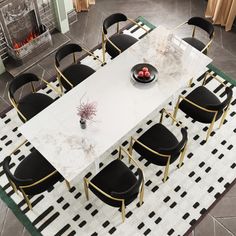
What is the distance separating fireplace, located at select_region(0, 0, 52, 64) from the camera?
4.91 metres

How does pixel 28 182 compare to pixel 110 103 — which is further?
pixel 110 103

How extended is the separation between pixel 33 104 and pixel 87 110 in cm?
87

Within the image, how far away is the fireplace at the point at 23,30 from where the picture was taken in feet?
16.1

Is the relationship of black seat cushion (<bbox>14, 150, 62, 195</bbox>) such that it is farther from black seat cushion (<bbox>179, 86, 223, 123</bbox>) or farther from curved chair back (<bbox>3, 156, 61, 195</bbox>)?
black seat cushion (<bbox>179, 86, 223, 123</bbox>)

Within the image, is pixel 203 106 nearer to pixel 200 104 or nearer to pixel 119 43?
pixel 200 104

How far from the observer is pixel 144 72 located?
4.32 m

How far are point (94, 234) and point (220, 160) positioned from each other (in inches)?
65.7

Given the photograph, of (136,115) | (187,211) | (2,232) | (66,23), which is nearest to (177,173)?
(187,211)

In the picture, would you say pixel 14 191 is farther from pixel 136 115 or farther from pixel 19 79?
pixel 136 115

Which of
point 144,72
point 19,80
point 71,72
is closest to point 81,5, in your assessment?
point 71,72

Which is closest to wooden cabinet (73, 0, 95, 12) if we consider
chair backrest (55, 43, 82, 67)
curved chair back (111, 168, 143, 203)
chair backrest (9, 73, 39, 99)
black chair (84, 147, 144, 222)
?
chair backrest (55, 43, 82, 67)

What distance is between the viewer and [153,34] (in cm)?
483

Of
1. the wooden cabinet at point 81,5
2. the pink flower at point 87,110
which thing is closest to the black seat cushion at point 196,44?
the pink flower at point 87,110

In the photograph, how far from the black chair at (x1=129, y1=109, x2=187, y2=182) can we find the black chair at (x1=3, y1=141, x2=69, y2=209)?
2.95 ft
